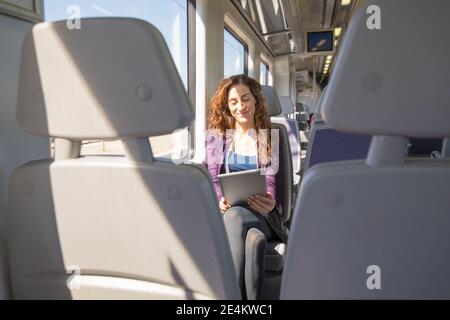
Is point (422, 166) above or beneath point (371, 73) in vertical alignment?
beneath

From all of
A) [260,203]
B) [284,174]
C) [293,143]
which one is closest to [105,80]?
A: [260,203]

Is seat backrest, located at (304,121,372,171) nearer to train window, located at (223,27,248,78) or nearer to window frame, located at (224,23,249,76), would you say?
train window, located at (223,27,248,78)

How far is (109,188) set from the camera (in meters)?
0.86

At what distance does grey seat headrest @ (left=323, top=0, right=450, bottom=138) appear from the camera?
645 millimetres

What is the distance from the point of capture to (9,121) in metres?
1.13

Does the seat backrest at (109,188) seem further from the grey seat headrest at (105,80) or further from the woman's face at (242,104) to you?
the woman's face at (242,104)

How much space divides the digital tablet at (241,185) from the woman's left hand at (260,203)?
19mm

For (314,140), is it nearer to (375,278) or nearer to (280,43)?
(375,278)

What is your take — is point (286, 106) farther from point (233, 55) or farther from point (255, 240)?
point (255, 240)

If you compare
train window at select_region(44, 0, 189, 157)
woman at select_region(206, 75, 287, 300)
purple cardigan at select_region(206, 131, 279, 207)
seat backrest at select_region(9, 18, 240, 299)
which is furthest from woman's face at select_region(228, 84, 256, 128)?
seat backrest at select_region(9, 18, 240, 299)

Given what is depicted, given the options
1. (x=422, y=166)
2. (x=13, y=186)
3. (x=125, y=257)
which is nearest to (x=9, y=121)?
(x=13, y=186)

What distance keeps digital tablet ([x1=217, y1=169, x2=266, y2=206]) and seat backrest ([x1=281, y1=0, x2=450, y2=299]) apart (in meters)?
0.71

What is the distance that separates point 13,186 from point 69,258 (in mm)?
236

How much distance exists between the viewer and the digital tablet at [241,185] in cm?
152
